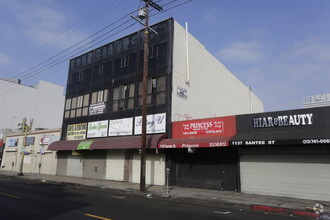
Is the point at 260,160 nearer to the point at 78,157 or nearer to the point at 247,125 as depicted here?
the point at 247,125

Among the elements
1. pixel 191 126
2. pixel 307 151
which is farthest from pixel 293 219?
pixel 191 126

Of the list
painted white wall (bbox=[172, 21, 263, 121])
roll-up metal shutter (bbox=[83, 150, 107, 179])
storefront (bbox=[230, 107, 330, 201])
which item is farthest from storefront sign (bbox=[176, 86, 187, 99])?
roll-up metal shutter (bbox=[83, 150, 107, 179])

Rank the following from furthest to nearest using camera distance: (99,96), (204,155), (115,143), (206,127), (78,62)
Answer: (78,62)
(99,96)
(115,143)
(204,155)
(206,127)

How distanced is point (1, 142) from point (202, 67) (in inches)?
1347

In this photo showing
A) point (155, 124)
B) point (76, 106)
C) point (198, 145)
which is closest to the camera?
point (198, 145)

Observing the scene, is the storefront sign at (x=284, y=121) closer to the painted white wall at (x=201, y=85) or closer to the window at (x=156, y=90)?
the painted white wall at (x=201, y=85)

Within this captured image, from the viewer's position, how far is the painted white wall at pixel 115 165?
71.3 feet

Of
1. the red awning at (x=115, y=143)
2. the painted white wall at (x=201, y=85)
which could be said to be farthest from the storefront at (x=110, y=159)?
the painted white wall at (x=201, y=85)

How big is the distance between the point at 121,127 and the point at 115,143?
1.95 m

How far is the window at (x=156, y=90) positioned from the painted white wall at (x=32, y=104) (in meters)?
39.1

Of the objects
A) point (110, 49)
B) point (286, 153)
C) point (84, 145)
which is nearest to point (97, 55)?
point (110, 49)

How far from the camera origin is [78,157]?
25.6m

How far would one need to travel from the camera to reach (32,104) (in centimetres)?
5194

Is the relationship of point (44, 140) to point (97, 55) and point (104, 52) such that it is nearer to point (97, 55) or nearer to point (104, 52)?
point (97, 55)
